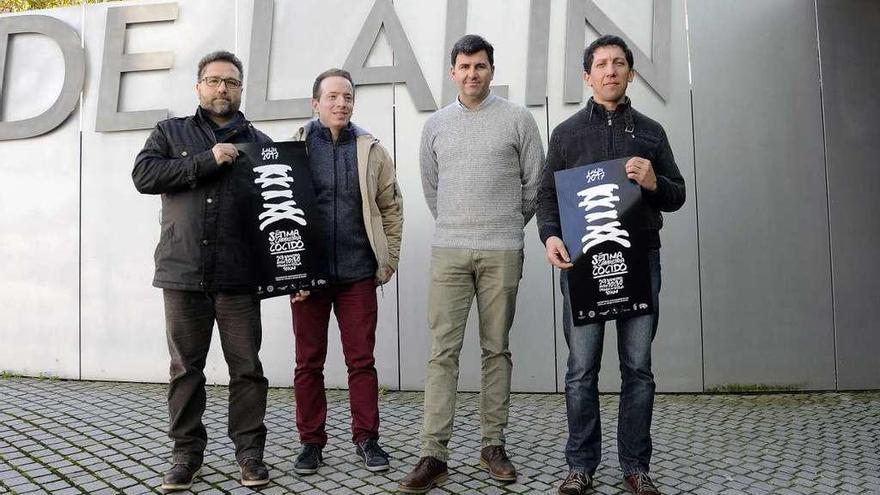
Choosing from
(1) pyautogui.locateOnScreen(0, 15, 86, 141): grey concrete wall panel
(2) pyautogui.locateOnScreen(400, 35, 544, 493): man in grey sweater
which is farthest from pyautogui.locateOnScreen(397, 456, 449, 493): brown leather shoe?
(1) pyautogui.locateOnScreen(0, 15, 86, 141): grey concrete wall panel

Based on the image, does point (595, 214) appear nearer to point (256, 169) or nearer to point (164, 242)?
point (256, 169)

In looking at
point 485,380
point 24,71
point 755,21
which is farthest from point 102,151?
point 755,21

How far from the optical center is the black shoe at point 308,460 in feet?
12.0

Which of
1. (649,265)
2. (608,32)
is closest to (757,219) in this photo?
(608,32)

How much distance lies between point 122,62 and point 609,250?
4.93 meters

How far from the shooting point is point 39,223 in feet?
20.5

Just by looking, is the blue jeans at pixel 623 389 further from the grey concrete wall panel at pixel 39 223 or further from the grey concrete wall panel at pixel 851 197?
the grey concrete wall panel at pixel 39 223

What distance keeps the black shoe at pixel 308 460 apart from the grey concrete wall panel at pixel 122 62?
3617mm

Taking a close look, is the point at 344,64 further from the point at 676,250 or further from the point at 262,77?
the point at 676,250

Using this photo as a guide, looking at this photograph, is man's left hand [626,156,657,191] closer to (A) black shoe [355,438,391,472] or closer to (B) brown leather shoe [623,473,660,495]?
(B) brown leather shoe [623,473,660,495]

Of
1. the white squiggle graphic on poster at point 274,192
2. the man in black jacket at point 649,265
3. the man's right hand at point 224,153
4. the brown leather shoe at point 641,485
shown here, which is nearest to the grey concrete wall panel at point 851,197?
the man in black jacket at point 649,265

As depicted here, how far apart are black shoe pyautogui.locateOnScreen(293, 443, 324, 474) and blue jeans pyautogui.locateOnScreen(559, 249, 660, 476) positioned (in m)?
1.37

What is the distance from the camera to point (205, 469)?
12.3ft

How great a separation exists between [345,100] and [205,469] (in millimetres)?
2173
